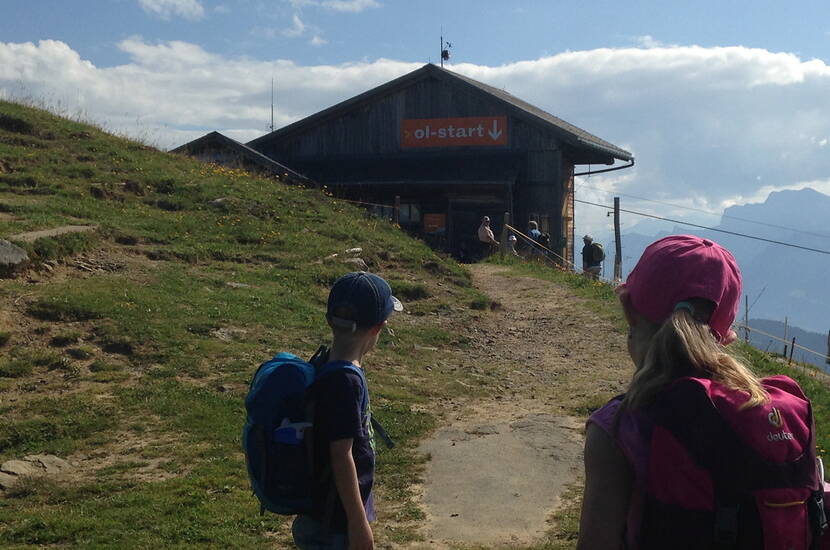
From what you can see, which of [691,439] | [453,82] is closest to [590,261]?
[453,82]

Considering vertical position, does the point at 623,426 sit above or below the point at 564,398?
above

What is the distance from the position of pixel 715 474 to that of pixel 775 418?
0.20 metres

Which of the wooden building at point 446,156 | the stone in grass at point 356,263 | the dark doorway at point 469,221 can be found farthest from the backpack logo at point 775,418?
the dark doorway at point 469,221

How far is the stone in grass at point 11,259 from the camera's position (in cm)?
1116

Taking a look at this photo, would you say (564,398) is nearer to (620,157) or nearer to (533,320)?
(533,320)

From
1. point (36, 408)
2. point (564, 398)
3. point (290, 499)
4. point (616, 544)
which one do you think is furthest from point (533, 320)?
point (616, 544)

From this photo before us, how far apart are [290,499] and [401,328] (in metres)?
9.60

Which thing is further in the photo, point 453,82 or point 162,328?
point 453,82

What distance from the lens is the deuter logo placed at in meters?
1.95

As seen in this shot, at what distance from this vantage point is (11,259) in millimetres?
11273

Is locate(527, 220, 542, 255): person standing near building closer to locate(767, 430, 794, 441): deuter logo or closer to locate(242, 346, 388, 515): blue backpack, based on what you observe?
locate(242, 346, 388, 515): blue backpack

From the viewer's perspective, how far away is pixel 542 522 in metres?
6.28

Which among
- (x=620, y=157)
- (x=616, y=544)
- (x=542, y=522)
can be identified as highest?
(x=620, y=157)

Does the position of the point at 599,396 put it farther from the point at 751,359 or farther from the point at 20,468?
the point at 20,468
